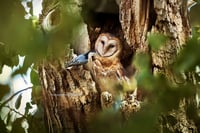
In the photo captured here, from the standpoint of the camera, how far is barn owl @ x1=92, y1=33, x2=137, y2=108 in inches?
36.4

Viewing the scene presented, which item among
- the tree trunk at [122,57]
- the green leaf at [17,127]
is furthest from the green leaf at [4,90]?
the tree trunk at [122,57]

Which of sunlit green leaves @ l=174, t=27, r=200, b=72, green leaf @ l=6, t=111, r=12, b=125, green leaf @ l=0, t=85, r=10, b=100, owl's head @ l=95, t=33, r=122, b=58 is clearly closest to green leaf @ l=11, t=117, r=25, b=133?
green leaf @ l=6, t=111, r=12, b=125

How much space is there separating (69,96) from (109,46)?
0.17m

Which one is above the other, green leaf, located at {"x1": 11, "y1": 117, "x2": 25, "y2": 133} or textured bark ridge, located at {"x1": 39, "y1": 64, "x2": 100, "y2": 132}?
textured bark ridge, located at {"x1": 39, "y1": 64, "x2": 100, "y2": 132}

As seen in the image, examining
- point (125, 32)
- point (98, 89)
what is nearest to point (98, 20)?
point (125, 32)

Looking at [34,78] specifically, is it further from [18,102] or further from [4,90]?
[4,90]

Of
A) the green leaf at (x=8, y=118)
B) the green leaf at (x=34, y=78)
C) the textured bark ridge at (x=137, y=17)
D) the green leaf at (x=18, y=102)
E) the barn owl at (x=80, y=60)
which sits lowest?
the green leaf at (x=8, y=118)

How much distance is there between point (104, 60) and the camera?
94 centimetres

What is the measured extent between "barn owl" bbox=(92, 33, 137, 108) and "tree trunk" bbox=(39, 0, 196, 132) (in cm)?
2

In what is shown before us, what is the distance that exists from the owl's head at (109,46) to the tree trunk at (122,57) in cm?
1

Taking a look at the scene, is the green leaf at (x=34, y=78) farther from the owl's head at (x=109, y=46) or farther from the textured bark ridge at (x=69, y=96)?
the owl's head at (x=109, y=46)

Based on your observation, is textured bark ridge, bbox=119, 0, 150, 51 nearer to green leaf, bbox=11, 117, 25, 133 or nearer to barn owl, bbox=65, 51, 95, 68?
barn owl, bbox=65, 51, 95, 68

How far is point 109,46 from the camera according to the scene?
94cm

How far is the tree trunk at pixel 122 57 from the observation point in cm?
87
